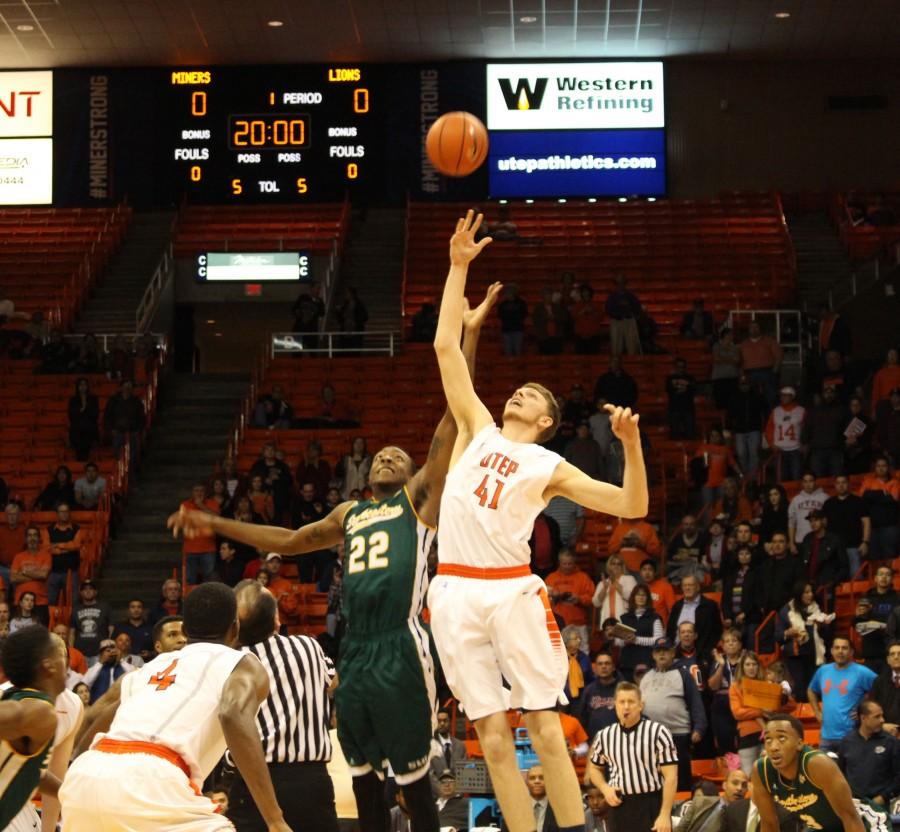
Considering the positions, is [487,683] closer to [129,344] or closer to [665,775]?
[665,775]

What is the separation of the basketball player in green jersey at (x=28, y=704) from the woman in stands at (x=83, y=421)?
1711cm

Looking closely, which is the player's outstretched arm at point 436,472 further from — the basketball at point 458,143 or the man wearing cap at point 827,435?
the man wearing cap at point 827,435

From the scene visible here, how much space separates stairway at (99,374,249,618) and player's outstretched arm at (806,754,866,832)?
40.8 ft

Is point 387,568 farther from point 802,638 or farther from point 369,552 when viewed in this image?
point 802,638

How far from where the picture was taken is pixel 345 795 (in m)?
14.1

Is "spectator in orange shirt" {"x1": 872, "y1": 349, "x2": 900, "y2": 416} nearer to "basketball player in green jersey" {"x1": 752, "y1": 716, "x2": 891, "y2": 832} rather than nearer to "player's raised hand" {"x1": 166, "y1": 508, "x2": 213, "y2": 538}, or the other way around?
"basketball player in green jersey" {"x1": 752, "y1": 716, "x2": 891, "y2": 832}

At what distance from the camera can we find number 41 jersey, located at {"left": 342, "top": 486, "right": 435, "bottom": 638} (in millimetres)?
7316

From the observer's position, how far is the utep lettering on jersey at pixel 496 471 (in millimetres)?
7137

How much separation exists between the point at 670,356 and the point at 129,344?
30.0 feet

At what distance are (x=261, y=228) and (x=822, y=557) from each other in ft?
53.5

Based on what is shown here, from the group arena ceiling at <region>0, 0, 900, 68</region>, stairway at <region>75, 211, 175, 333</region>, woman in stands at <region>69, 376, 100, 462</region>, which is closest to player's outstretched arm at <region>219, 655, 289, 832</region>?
woman in stands at <region>69, 376, 100, 462</region>

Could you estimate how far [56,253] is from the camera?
30250mm

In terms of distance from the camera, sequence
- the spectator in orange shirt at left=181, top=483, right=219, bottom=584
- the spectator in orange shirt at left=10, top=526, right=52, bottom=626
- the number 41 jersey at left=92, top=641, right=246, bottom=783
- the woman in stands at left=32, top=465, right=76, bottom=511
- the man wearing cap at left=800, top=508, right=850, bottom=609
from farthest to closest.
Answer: the woman in stands at left=32, top=465, right=76, bottom=511 → the spectator in orange shirt at left=181, top=483, right=219, bottom=584 → the spectator in orange shirt at left=10, top=526, right=52, bottom=626 → the man wearing cap at left=800, top=508, right=850, bottom=609 → the number 41 jersey at left=92, top=641, right=246, bottom=783

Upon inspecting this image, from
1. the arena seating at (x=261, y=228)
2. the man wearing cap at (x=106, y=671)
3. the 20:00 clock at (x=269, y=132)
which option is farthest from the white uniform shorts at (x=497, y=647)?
the 20:00 clock at (x=269, y=132)
